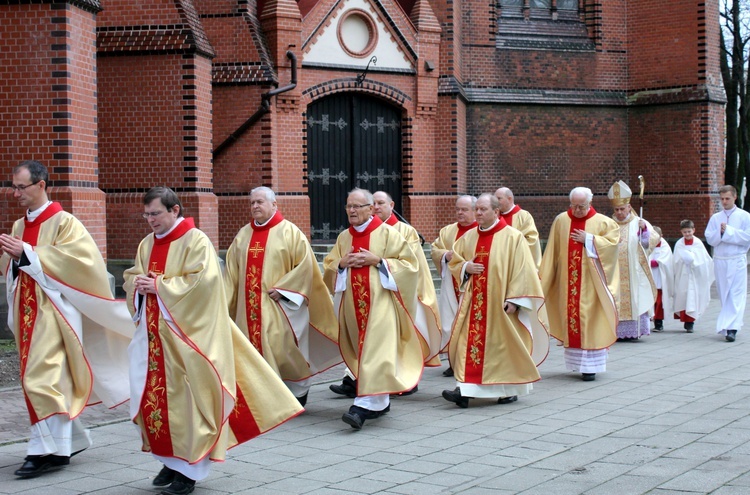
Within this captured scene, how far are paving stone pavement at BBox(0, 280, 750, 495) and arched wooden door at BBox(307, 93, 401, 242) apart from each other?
877 cm

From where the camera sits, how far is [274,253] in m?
8.63

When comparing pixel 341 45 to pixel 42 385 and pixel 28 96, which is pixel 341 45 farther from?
pixel 42 385

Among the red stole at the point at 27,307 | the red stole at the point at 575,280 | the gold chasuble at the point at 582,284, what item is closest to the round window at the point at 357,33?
the gold chasuble at the point at 582,284

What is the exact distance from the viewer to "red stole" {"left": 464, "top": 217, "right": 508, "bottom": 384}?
8.95 meters

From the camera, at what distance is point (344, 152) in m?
18.8

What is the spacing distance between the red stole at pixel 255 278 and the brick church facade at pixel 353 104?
11.2 ft

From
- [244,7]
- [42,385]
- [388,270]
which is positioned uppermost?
[244,7]

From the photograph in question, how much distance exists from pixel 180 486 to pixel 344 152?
43.0ft

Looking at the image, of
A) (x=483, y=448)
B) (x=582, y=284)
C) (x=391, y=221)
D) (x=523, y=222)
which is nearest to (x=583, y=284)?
(x=582, y=284)

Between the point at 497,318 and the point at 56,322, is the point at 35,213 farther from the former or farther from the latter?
the point at 497,318

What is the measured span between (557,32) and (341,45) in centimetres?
615

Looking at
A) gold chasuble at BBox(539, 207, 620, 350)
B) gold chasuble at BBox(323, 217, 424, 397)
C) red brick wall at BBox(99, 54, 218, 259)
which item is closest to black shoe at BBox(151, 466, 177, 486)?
gold chasuble at BBox(323, 217, 424, 397)

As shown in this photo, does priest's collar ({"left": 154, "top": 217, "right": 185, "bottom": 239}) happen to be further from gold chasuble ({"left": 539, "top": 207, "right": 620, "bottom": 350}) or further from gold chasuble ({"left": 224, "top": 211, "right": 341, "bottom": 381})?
gold chasuble ({"left": 539, "top": 207, "right": 620, "bottom": 350})

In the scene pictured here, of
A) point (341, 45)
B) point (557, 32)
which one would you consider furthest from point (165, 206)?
point (557, 32)
